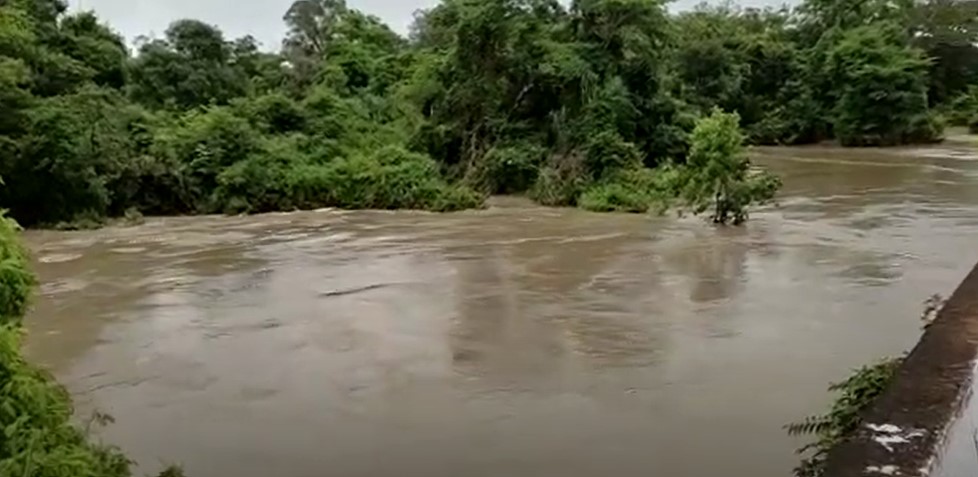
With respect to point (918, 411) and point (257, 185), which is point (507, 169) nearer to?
point (257, 185)

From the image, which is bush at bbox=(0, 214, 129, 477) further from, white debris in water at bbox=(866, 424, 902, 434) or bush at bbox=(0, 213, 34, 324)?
white debris in water at bbox=(866, 424, 902, 434)

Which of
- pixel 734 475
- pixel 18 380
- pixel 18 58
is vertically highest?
pixel 18 58

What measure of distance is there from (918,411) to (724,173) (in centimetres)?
1199

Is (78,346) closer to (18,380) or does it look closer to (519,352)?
(519,352)

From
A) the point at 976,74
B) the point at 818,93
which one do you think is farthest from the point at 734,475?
the point at 976,74

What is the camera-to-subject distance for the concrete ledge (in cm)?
172

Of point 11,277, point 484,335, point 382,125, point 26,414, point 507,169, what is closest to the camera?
point 26,414

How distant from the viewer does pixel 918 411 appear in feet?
6.59

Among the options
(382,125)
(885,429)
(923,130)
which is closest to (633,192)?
(382,125)

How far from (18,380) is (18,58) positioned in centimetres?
1463

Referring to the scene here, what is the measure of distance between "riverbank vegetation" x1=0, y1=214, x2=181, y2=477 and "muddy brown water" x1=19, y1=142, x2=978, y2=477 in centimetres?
173

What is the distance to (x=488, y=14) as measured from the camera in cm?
1792

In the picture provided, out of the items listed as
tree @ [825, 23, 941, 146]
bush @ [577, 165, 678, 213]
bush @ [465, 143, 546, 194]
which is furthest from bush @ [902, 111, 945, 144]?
bush @ [465, 143, 546, 194]

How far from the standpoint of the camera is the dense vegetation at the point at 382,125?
15.4 m
